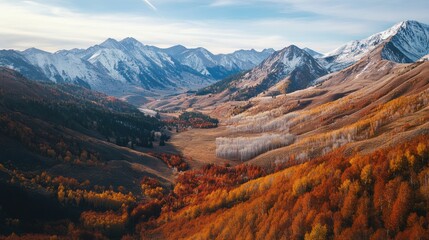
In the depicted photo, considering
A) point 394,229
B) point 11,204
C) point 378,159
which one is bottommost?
point 11,204

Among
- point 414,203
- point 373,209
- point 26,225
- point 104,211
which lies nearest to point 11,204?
point 26,225

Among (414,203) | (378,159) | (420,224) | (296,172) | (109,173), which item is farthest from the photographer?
(109,173)

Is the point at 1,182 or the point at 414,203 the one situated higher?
the point at 414,203

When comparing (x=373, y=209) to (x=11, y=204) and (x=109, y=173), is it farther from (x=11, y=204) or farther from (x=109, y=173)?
(x=109, y=173)

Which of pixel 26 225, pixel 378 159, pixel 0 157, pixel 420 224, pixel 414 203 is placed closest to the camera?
pixel 420 224

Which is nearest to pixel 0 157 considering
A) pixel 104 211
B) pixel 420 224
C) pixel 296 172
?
pixel 104 211

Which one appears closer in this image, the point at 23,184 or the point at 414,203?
the point at 414,203

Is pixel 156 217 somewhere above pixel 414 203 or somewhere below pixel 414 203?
below

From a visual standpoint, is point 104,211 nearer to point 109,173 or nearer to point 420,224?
point 109,173

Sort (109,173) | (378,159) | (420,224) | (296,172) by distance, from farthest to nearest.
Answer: (109,173) < (296,172) < (378,159) < (420,224)
